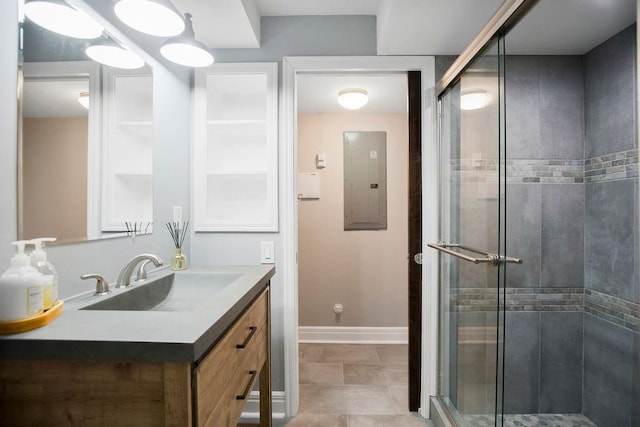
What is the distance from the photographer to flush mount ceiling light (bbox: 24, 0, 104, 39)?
2.97 ft

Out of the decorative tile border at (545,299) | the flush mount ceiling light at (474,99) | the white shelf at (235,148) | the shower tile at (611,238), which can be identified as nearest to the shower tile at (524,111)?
the shower tile at (611,238)

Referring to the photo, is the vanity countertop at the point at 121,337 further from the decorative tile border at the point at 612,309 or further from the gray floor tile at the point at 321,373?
the decorative tile border at the point at 612,309

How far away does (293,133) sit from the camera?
1.86 meters

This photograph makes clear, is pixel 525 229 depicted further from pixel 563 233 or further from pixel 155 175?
pixel 155 175

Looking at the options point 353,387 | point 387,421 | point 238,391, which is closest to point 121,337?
point 238,391

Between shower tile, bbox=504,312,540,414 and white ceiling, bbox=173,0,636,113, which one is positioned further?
shower tile, bbox=504,312,540,414

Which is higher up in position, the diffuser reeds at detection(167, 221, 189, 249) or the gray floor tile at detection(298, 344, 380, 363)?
the diffuser reeds at detection(167, 221, 189, 249)

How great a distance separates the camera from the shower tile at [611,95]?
1597mm

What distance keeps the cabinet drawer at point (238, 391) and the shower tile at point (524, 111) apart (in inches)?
72.2

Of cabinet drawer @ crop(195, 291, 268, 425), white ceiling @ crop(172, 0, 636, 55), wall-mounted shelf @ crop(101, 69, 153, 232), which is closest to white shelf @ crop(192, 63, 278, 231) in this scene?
white ceiling @ crop(172, 0, 636, 55)

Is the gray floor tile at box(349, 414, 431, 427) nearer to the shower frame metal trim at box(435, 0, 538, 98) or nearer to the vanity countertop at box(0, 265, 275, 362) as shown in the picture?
the vanity countertop at box(0, 265, 275, 362)

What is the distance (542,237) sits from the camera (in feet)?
6.19

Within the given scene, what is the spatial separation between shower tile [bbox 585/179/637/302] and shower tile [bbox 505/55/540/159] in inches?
15.9

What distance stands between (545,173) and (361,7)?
147 centimetres
